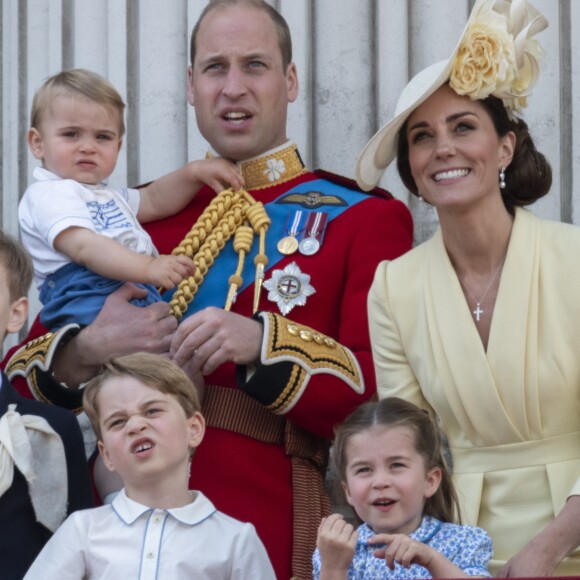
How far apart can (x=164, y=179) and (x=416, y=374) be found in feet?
3.55

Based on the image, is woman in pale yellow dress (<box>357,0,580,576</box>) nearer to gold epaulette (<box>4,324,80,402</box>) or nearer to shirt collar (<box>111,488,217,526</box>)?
shirt collar (<box>111,488,217,526</box>)

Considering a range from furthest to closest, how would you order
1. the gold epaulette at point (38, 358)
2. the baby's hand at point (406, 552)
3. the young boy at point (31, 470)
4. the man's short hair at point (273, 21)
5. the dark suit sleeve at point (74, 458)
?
1. the man's short hair at point (273, 21)
2. the gold epaulette at point (38, 358)
3. the dark suit sleeve at point (74, 458)
4. the young boy at point (31, 470)
5. the baby's hand at point (406, 552)

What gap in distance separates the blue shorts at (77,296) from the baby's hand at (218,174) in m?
0.41

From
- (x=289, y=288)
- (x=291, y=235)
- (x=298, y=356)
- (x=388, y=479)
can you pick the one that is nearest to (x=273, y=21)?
(x=291, y=235)

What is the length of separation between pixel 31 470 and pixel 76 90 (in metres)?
1.11

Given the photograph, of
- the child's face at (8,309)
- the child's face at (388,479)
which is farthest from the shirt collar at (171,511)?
the child's face at (8,309)

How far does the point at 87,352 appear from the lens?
479 centimetres

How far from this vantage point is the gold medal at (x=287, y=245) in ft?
16.6

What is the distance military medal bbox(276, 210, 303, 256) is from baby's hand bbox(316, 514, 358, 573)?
50.8 inches

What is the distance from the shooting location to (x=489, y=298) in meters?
4.55

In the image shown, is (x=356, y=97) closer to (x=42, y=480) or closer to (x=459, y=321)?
(x=459, y=321)

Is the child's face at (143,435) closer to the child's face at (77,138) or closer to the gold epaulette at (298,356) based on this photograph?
the gold epaulette at (298,356)

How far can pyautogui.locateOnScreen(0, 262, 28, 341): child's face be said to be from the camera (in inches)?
180

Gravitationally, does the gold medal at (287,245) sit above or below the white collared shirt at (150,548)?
above
